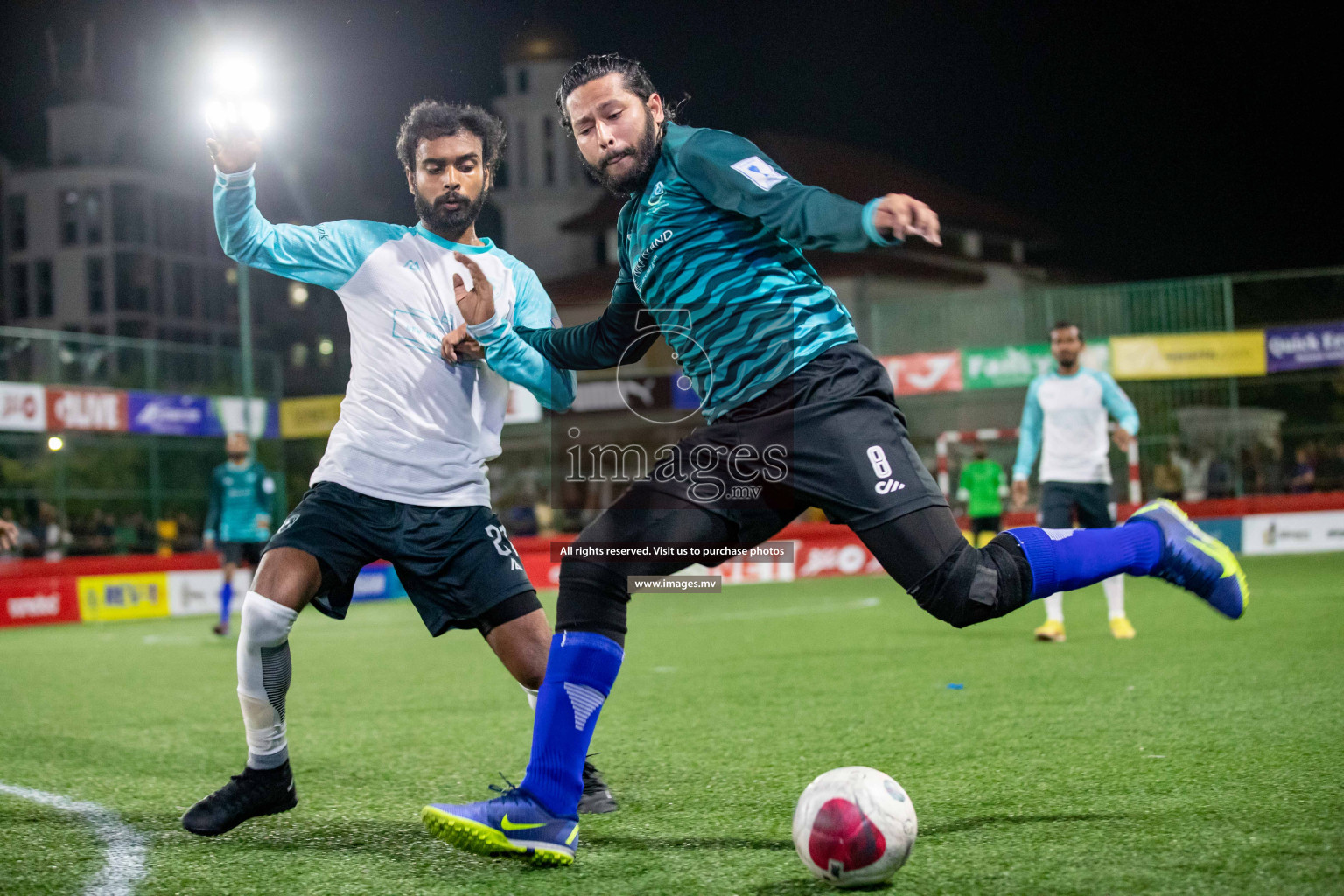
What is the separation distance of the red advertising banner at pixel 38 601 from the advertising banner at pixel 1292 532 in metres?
16.7

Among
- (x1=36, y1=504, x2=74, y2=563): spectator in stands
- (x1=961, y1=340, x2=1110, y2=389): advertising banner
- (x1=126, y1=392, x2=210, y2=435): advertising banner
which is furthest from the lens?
(x1=961, y1=340, x2=1110, y2=389): advertising banner

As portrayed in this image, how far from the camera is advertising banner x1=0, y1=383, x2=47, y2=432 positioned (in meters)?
19.3

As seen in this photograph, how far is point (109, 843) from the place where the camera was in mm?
3730

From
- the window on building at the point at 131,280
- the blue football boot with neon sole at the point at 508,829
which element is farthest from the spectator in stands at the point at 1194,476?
the window on building at the point at 131,280

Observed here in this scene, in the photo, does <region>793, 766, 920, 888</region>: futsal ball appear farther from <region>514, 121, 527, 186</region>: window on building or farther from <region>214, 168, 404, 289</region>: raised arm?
<region>514, 121, 527, 186</region>: window on building

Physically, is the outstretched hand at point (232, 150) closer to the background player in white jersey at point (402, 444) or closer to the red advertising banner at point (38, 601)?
the background player in white jersey at point (402, 444)

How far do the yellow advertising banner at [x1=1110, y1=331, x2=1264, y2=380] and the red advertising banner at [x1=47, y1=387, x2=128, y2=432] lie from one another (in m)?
17.9

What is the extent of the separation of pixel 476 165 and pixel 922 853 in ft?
8.52

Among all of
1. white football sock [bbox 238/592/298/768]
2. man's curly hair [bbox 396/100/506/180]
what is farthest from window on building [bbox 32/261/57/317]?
white football sock [bbox 238/592/298/768]

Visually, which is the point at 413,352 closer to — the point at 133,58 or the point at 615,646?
the point at 615,646

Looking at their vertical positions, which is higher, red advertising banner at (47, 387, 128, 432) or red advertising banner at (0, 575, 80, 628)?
red advertising banner at (47, 387, 128, 432)

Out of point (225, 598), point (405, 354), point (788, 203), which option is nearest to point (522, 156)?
point (225, 598)

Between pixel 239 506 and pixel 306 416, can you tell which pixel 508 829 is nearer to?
pixel 239 506

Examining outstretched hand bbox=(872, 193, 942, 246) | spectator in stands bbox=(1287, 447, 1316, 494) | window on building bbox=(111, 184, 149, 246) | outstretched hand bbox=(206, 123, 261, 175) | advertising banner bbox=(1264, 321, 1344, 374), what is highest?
window on building bbox=(111, 184, 149, 246)
